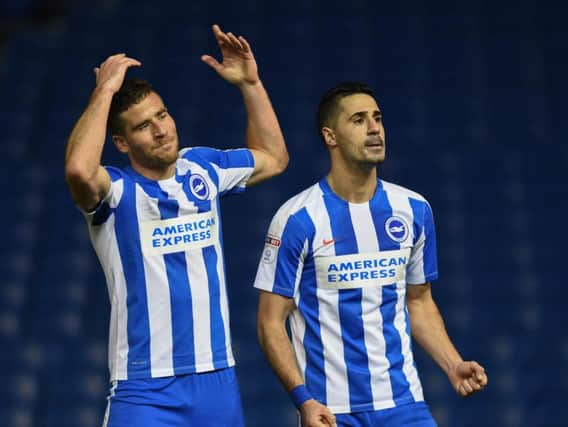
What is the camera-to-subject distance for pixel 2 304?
7.19 metres

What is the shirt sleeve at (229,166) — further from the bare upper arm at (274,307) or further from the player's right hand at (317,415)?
the player's right hand at (317,415)

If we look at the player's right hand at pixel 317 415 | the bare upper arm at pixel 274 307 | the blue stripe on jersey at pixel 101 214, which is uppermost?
the blue stripe on jersey at pixel 101 214

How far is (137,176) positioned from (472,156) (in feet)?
15.1

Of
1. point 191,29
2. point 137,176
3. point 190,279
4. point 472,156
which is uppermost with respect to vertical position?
point 191,29

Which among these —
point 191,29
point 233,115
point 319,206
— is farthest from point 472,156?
point 319,206

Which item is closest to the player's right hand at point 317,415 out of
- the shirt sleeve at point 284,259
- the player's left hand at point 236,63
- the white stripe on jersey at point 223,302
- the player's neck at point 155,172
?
the white stripe on jersey at point 223,302

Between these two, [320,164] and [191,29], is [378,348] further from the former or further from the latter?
[191,29]

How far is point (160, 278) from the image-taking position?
359 cm

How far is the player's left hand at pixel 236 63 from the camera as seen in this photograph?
3982 millimetres

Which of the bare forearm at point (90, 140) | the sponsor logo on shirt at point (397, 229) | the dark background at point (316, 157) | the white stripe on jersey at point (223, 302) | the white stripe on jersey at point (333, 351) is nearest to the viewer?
the bare forearm at point (90, 140)

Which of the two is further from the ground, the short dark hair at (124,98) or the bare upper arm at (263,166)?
the short dark hair at (124,98)

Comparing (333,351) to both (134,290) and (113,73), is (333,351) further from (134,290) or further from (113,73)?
(113,73)

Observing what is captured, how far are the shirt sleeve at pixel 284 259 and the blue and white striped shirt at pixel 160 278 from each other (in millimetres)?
181

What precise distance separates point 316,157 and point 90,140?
4414 millimetres
